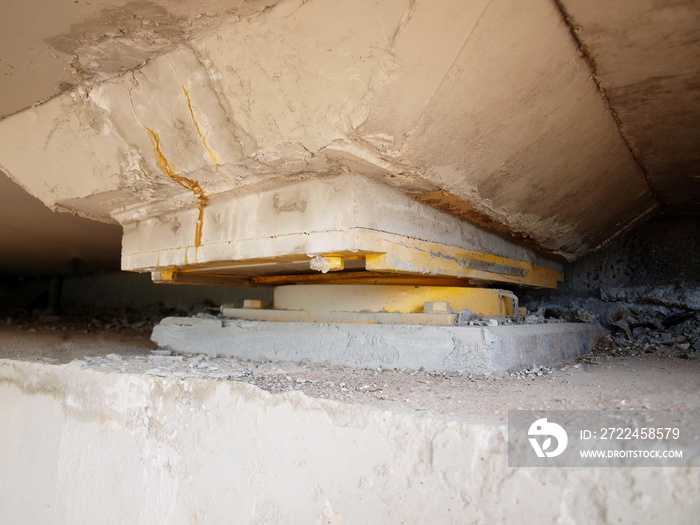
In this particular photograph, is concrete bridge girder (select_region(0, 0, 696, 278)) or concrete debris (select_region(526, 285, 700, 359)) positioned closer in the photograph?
concrete bridge girder (select_region(0, 0, 696, 278))

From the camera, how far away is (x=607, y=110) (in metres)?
2.26

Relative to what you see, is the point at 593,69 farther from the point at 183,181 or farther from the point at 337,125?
the point at 183,181

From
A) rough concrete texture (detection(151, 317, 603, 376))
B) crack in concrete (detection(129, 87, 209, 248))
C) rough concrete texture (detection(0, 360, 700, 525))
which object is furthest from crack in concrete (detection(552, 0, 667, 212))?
crack in concrete (detection(129, 87, 209, 248))

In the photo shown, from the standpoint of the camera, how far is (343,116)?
173cm

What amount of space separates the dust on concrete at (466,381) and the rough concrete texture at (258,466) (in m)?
0.11

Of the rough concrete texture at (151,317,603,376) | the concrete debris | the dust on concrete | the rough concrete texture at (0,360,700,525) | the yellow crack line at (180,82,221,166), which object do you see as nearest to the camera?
the rough concrete texture at (0,360,700,525)

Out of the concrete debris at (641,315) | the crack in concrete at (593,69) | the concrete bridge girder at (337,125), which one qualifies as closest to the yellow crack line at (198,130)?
the concrete bridge girder at (337,125)

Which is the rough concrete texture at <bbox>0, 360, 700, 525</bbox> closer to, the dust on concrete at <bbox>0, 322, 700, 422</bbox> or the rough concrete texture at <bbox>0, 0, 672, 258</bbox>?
the dust on concrete at <bbox>0, 322, 700, 422</bbox>

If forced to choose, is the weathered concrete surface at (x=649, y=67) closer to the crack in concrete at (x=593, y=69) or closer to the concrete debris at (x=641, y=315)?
the crack in concrete at (x=593, y=69)

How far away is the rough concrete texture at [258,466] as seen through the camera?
1184 millimetres

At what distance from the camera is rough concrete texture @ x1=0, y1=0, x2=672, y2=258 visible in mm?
1589

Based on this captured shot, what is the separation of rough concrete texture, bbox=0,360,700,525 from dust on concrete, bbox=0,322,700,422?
110 mm

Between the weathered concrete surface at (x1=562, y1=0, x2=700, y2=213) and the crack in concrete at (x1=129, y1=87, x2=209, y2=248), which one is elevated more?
the weathered concrete surface at (x1=562, y1=0, x2=700, y2=213)

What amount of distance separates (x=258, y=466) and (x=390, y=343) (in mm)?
908
